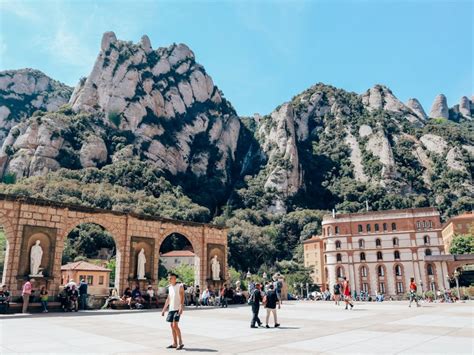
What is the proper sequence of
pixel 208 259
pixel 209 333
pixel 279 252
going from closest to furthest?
1. pixel 209 333
2. pixel 208 259
3. pixel 279 252

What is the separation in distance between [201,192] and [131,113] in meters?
28.2

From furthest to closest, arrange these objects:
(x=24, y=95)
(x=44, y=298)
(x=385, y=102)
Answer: (x=385, y=102), (x=24, y=95), (x=44, y=298)

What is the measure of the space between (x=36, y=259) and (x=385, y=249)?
190ft

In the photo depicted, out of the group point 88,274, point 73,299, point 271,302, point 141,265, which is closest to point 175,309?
point 271,302

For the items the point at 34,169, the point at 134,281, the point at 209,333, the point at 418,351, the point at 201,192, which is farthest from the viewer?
the point at 201,192

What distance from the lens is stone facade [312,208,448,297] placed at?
59000 mm

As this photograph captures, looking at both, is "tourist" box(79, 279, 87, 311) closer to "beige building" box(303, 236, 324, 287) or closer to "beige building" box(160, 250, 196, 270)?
"beige building" box(160, 250, 196, 270)

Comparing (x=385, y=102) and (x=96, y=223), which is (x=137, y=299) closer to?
(x=96, y=223)

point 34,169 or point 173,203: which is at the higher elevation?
point 34,169

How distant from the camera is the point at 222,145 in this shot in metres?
110

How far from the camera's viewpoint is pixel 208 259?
25.7m

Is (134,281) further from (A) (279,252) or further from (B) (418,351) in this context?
(A) (279,252)

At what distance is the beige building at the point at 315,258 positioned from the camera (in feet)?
249

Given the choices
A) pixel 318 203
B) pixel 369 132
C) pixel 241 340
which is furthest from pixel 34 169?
pixel 369 132
